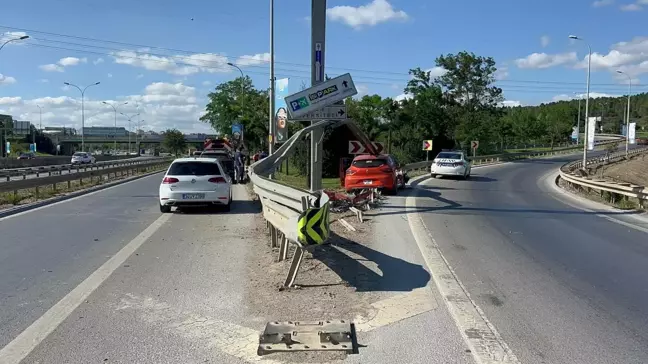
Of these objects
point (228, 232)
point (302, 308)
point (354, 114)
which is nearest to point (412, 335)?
point (302, 308)

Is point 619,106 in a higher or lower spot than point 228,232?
higher

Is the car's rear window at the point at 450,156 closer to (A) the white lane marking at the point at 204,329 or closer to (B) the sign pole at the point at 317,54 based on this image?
(B) the sign pole at the point at 317,54

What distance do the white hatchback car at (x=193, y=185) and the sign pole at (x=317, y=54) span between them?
281cm

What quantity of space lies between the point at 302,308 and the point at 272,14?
86.4 feet

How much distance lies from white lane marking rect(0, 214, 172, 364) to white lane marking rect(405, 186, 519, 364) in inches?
151

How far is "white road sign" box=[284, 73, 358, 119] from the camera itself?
1333cm

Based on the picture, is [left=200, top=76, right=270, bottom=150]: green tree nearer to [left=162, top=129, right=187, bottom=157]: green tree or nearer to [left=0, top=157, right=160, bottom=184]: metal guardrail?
[left=0, top=157, right=160, bottom=184]: metal guardrail

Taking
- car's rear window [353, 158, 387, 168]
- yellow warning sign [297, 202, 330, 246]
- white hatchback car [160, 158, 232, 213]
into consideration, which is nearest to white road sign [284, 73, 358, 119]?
white hatchback car [160, 158, 232, 213]

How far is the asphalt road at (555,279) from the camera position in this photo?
5.04 m

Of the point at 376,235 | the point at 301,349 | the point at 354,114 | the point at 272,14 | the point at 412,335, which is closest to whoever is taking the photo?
the point at 301,349

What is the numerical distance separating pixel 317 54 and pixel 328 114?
153cm

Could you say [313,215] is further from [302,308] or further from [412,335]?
[412,335]

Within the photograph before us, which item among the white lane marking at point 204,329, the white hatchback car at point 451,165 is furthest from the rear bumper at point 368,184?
the white lane marking at point 204,329

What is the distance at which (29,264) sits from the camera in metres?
8.23
